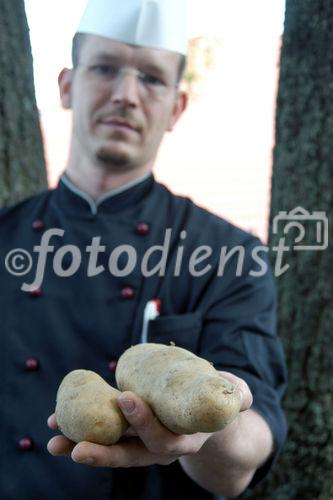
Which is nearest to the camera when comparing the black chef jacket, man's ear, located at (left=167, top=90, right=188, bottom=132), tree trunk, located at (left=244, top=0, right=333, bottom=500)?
the black chef jacket

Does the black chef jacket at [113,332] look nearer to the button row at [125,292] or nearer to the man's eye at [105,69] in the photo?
the button row at [125,292]

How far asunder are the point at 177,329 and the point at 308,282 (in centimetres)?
87

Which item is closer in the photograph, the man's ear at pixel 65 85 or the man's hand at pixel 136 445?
the man's hand at pixel 136 445

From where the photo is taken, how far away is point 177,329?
1572 mm

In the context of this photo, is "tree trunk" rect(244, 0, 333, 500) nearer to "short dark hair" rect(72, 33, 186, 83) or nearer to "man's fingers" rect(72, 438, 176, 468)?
"short dark hair" rect(72, 33, 186, 83)

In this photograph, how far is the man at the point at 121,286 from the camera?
1556 mm

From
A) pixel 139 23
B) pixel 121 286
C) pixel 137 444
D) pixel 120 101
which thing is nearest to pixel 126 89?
pixel 120 101

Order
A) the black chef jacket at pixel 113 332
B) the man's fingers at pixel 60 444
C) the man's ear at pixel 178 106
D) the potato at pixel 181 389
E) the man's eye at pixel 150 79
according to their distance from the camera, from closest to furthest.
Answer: the potato at pixel 181 389
the man's fingers at pixel 60 444
the black chef jacket at pixel 113 332
the man's eye at pixel 150 79
the man's ear at pixel 178 106

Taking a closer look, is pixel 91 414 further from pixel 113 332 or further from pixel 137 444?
pixel 113 332

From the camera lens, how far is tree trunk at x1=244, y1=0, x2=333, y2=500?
231 cm

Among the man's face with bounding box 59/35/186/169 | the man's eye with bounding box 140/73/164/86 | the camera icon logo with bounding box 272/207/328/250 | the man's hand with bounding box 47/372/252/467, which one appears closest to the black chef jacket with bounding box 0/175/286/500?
the man's face with bounding box 59/35/186/169

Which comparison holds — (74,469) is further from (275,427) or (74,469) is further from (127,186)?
(127,186)

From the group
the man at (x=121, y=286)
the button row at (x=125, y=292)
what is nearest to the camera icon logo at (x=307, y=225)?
the man at (x=121, y=286)

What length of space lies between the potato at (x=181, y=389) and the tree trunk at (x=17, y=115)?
52.1 inches
